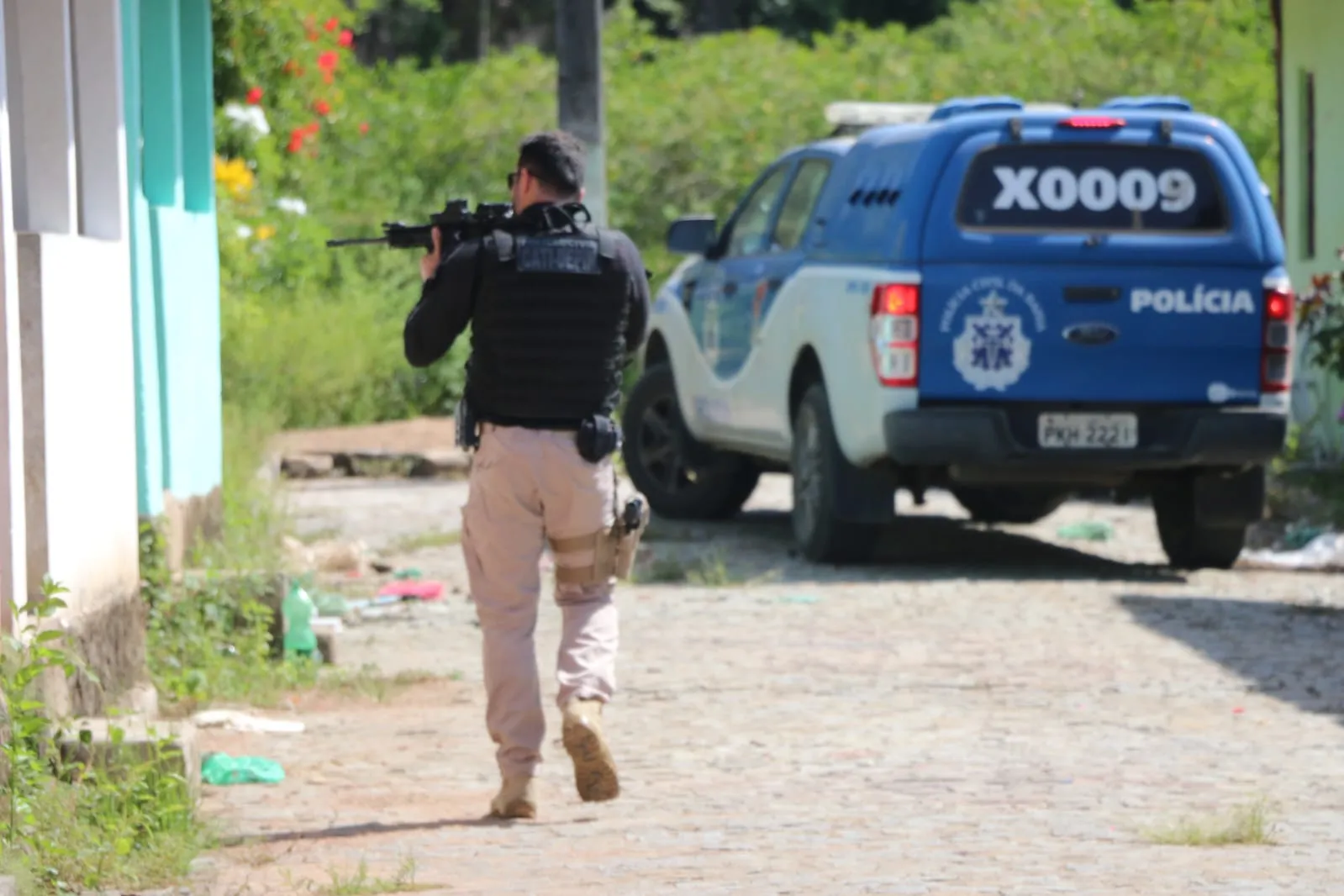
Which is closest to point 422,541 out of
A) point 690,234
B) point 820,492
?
point 690,234

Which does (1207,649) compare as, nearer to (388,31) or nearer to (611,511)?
(611,511)

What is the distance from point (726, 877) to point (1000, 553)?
7934 mm

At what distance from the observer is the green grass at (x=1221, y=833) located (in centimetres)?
654

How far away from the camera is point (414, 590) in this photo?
1239cm

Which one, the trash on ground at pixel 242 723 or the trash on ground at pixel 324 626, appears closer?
the trash on ground at pixel 242 723

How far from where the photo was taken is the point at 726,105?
2438cm

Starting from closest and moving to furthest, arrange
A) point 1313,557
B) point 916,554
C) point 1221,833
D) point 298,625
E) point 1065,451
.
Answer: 1. point 1221,833
2. point 298,625
3. point 1065,451
4. point 1313,557
5. point 916,554

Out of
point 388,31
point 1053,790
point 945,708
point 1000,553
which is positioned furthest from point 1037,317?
point 388,31

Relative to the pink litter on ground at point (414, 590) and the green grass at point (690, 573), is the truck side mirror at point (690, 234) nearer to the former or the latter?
the green grass at point (690, 573)

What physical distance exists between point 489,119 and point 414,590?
12.6 metres

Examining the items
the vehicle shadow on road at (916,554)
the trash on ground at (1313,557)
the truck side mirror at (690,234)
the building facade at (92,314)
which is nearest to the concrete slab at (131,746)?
the building facade at (92,314)

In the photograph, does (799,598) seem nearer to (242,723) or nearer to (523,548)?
(242,723)

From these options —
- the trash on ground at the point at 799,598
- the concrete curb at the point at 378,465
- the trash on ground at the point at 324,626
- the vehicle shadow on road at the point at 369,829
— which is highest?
the vehicle shadow on road at the point at 369,829

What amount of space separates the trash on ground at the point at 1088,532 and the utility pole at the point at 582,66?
3536mm
